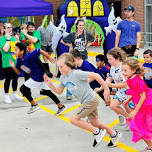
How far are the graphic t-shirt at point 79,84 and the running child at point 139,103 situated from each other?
0.55 metres

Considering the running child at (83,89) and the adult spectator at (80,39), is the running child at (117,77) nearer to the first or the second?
the running child at (83,89)

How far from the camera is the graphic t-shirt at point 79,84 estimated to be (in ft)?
13.9

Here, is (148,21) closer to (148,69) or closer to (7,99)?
(7,99)

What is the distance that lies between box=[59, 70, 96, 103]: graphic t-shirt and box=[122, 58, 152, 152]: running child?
553mm

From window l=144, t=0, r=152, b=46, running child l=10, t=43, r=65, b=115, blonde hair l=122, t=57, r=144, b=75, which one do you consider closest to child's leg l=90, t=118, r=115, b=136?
blonde hair l=122, t=57, r=144, b=75

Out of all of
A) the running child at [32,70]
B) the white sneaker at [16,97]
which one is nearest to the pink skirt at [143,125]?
the running child at [32,70]

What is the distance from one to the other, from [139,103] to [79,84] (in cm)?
85

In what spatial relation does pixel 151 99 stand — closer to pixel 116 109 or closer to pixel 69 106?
pixel 116 109

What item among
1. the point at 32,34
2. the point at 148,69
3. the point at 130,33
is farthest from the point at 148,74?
the point at 32,34

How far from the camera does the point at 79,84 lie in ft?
14.0

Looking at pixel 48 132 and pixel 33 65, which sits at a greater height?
pixel 33 65

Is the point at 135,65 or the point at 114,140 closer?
the point at 135,65

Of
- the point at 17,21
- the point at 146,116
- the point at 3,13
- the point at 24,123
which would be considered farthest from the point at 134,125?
the point at 17,21

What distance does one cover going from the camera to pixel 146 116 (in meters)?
4.16
